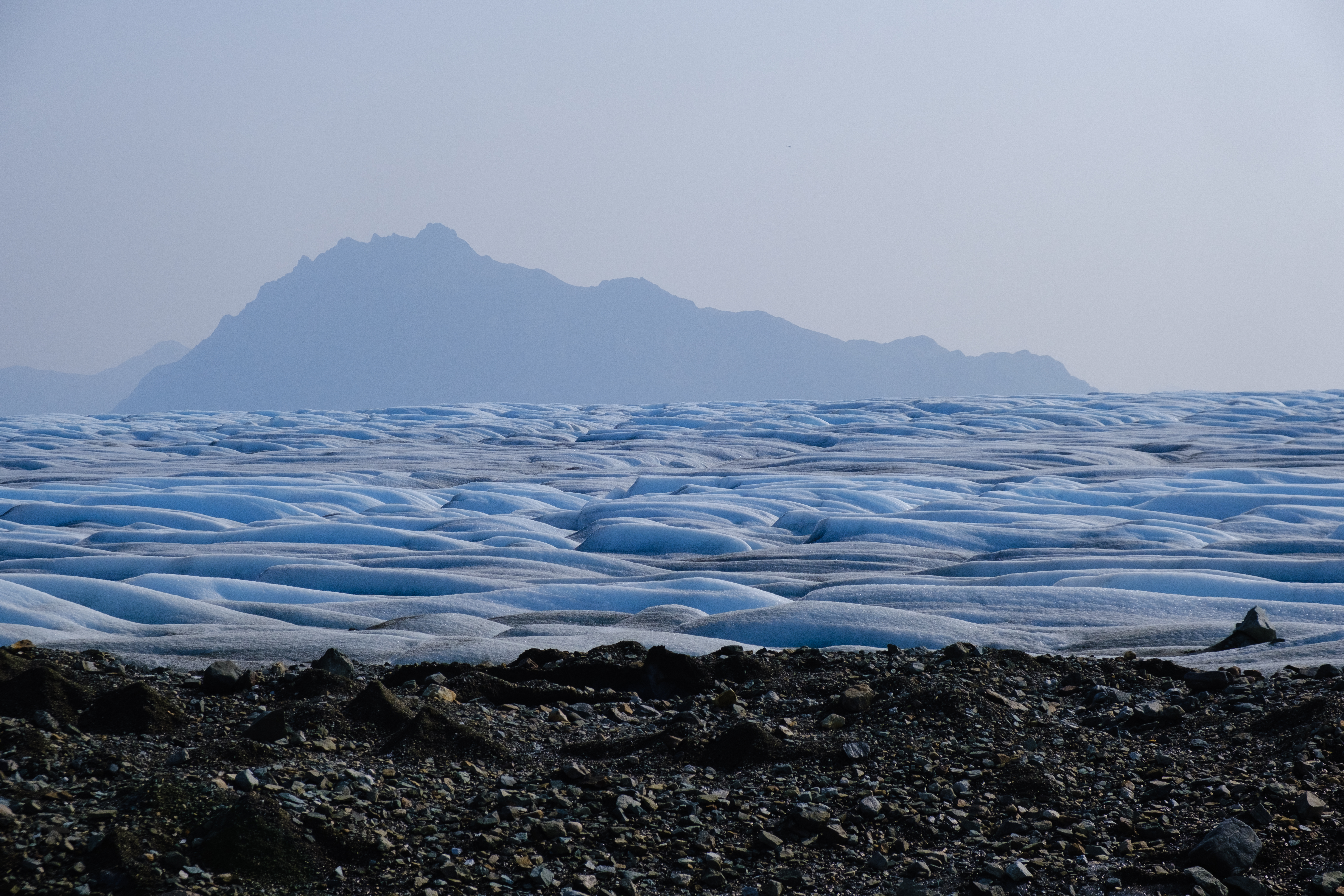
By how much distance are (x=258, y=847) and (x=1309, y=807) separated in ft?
7.55

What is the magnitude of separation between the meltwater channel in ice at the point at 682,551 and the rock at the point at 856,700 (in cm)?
118

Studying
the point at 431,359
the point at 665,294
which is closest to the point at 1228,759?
the point at 431,359

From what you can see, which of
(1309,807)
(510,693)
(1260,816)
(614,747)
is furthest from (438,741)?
(1309,807)

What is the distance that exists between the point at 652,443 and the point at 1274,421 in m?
11.0

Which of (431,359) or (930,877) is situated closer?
(930,877)

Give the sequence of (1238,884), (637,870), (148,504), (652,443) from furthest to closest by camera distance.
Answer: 1. (652,443)
2. (148,504)
3. (637,870)
4. (1238,884)

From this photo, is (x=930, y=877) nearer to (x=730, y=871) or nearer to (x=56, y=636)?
(x=730, y=871)

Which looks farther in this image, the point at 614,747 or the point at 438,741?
the point at 614,747

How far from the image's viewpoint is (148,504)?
927 centimetres

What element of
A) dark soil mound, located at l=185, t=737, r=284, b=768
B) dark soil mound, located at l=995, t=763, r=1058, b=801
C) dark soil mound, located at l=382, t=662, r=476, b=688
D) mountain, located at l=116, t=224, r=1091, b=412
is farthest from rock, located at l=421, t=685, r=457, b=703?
mountain, located at l=116, t=224, r=1091, b=412

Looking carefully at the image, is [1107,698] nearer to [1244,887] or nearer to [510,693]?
[1244,887]

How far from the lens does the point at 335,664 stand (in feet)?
11.8

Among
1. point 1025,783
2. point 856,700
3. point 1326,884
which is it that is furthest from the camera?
point 856,700

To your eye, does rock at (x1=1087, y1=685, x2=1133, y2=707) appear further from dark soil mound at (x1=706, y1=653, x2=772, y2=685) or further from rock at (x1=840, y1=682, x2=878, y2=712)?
dark soil mound at (x1=706, y1=653, x2=772, y2=685)
